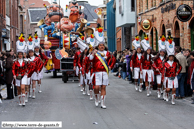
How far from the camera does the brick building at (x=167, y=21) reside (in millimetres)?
22011

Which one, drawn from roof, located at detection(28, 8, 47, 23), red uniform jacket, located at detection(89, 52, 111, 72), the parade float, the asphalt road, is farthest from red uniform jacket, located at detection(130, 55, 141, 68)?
roof, located at detection(28, 8, 47, 23)

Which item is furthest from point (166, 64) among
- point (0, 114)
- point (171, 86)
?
point (0, 114)

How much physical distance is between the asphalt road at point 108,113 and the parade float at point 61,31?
33.0ft

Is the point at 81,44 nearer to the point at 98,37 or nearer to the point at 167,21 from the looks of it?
the point at 98,37

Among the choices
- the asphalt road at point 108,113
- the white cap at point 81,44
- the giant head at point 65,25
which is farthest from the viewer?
the giant head at point 65,25

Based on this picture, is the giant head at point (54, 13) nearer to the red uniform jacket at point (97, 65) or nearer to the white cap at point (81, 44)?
the white cap at point (81, 44)

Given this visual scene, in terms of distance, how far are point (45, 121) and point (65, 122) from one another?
0.48 meters

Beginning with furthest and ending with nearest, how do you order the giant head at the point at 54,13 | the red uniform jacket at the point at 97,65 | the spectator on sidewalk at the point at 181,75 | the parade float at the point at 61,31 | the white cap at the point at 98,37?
the giant head at the point at 54,13
the parade float at the point at 61,31
the spectator on sidewalk at the point at 181,75
the white cap at the point at 98,37
the red uniform jacket at the point at 97,65

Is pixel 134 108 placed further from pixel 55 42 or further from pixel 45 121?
pixel 55 42

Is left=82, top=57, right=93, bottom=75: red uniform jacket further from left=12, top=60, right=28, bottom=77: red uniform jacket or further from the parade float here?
the parade float

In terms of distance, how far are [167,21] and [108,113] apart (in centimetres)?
1653

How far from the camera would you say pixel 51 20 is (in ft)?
86.7

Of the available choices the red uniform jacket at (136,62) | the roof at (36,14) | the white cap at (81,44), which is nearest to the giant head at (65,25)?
the red uniform jacket at (136,62)

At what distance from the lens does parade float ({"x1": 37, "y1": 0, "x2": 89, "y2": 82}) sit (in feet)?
79.4
